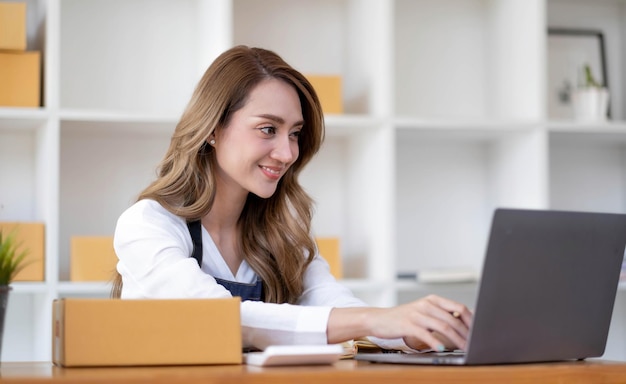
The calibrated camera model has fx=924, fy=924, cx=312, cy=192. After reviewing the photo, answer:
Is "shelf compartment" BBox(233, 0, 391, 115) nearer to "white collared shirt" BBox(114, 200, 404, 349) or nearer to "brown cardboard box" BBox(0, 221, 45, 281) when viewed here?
"brown cardboard box" BBox(0, 221, 45, 281)

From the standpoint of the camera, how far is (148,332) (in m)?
1.26

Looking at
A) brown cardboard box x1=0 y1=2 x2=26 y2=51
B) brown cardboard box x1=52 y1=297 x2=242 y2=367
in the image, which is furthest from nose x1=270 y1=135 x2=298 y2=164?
brown cardboard box x1=0 y1=2 x2=26 y2=51

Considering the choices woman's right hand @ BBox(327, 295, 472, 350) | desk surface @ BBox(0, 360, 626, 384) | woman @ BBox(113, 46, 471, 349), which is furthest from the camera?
woman @ BBox(113, 46, 471, 349)

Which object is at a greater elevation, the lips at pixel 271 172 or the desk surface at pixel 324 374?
the lips at pixel 271 172

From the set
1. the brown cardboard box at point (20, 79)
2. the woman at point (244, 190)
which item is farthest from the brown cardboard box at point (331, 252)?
the brown cardboard box at point (20, 79)

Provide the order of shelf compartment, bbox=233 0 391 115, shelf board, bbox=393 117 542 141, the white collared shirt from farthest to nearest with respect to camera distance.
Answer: shelf compartment, bbox=233 0 391 115 < shelf board, bbox=393 117 542 141 < the white collared shirt

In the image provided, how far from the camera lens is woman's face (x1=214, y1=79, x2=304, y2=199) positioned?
2.06 m

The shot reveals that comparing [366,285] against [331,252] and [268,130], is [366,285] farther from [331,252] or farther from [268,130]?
[268,130]

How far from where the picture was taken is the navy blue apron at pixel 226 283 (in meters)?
2.00

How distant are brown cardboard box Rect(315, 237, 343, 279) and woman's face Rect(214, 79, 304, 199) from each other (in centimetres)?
93

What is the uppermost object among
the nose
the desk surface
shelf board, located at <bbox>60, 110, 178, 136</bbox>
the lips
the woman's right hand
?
shelf board, located at <bbox>60, 110, 178, 136</bbox>

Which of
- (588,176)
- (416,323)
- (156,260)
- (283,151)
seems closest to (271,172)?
(283,151)

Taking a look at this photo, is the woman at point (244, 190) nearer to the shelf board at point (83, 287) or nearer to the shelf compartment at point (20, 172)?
the shelf board at point (83, 287)

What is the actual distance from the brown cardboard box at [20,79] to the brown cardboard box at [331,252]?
3.26 ft
